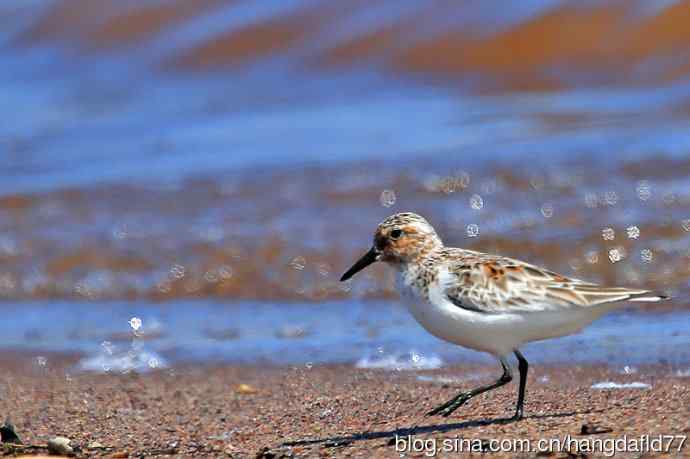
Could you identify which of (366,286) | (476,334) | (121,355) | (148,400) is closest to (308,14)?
(366,286)

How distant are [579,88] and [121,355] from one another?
24.0ft

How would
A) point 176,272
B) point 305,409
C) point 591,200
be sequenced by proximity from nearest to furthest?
point 305,409 < point 176,272 < point 591,200

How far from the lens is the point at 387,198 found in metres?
11.2

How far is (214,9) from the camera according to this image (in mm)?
17281

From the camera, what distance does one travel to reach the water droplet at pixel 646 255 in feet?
29.2

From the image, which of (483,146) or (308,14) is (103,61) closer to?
(308,14)

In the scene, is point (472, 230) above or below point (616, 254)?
above

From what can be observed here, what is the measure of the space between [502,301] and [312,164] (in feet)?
24.2

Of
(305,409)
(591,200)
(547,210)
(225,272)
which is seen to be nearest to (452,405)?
(305,409)

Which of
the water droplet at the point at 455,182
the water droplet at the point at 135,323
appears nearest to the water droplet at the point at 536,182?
the water droplet at the point at 455,182

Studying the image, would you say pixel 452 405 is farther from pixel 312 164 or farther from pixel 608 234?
pixel 312 164

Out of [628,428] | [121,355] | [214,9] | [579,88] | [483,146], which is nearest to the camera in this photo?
[628,428]

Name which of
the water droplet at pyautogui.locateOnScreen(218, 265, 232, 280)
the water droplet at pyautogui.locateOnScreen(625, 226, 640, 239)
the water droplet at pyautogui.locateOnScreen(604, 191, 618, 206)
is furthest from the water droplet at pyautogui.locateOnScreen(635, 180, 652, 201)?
the water droplet at pyautogui.locateOnScreen(218, 265, 232, 280)

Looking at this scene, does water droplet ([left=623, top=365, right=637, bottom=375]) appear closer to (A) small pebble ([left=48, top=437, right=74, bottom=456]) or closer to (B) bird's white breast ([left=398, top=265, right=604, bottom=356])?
(B) bird's white breast ([left=398, top=265, right=604, bottom=356])
